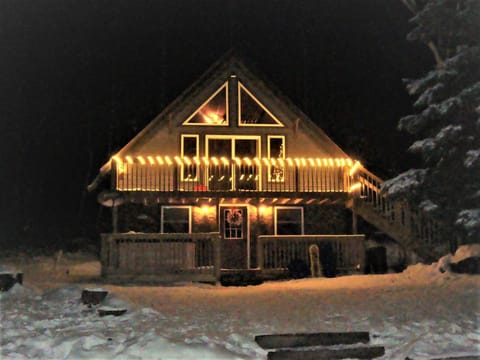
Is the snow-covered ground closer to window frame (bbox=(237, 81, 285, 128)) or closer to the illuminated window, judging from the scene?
the illuminated window

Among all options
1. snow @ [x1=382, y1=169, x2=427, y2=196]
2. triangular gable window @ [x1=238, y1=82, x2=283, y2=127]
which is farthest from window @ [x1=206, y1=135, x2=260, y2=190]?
snow @ [x1=382, y1=169, x2=427, y2=196]

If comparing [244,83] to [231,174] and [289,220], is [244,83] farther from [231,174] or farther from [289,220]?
[289,220]

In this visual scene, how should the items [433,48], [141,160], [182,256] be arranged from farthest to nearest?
1. [141,160]
2. [182,256]
3. [433,48]

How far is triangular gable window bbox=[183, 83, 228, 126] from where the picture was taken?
21.8 meters

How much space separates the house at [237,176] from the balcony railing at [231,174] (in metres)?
0.04

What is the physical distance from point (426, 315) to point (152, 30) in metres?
43.7

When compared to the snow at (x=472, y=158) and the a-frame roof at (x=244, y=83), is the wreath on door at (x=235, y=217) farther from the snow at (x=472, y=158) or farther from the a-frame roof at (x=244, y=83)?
the snow at (x=472, y=158)

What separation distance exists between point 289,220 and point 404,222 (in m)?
4.55

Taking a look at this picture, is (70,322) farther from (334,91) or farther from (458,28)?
(334,91)

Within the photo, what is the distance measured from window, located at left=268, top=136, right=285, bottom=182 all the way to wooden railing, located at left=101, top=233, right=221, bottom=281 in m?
4.69

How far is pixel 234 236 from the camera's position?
21828 mm

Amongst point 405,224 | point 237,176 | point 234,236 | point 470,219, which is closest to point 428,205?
point 470,219

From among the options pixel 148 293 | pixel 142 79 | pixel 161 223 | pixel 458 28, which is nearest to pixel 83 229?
pixel 142 79

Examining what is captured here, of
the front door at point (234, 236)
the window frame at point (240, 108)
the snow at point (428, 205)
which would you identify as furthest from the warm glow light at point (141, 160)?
the snow at point (428, 205)
